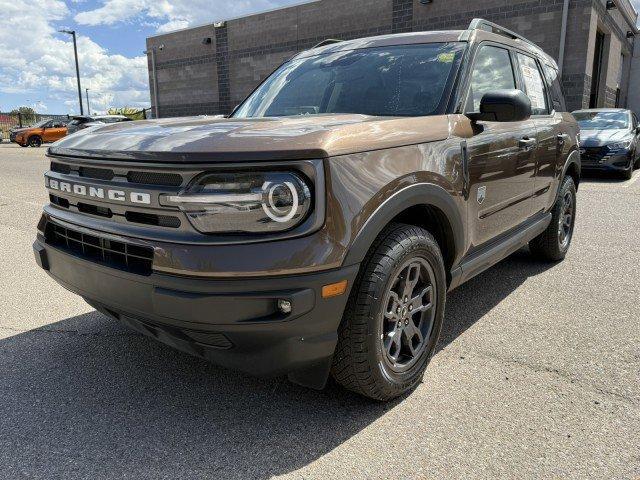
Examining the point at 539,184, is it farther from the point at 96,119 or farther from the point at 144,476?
the point at 96,119

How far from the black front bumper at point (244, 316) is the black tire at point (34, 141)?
100 ft

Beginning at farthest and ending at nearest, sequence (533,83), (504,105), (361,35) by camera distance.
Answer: (361,35) < (533,83) < (504,105)

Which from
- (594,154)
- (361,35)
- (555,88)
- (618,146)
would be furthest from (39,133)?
(555,88)

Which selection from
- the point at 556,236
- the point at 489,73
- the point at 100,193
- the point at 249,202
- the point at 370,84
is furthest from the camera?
the point at 556,236

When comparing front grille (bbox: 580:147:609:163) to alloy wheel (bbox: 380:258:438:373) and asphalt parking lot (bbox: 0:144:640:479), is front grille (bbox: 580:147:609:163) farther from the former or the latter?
alloy wheel (bbox: 380:258:438:373)

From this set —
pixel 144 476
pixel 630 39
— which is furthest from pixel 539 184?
pixel 630 39

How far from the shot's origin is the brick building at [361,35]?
16.3 m

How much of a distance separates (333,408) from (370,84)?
1.92 metres

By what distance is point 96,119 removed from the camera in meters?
21.3

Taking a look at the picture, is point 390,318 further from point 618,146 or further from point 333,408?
point 618,146

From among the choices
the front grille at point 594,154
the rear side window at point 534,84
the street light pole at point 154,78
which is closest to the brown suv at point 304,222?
the rear side window at point 534,84

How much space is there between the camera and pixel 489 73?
3443 millimetres

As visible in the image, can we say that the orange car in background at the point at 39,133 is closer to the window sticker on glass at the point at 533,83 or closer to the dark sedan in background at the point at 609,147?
the dark sedan in background at the point at 609,147

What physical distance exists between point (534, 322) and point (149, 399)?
2480 mm
